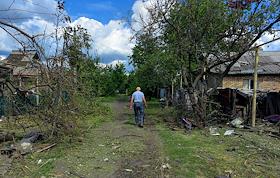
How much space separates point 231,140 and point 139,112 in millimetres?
5368

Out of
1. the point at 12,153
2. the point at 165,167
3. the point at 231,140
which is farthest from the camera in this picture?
the point at 231,140

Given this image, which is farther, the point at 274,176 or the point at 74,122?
the point at 74,122

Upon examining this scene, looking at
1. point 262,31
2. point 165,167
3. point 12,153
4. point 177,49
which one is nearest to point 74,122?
point 12,153

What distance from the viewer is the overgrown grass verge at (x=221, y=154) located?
8.14 m

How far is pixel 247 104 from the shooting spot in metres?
18.4

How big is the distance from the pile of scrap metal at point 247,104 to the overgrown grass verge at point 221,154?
3832mm

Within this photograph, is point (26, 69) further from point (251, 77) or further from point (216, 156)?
point (251, 77)

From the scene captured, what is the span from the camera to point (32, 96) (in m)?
11.6

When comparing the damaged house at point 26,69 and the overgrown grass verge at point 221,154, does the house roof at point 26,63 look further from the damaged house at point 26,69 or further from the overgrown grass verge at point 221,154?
the overgrown grass verge at point 221,154

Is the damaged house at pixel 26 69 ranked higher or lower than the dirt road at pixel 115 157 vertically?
higher

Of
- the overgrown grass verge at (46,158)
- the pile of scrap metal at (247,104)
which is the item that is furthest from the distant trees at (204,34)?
the overgrown grass verge at (46,158)

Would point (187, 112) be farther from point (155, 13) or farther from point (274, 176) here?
point (274, 176)

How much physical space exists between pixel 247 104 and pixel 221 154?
8.97 metres

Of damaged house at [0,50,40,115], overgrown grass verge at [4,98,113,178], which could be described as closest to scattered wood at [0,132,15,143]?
damaged house at [0,50,40,115]
